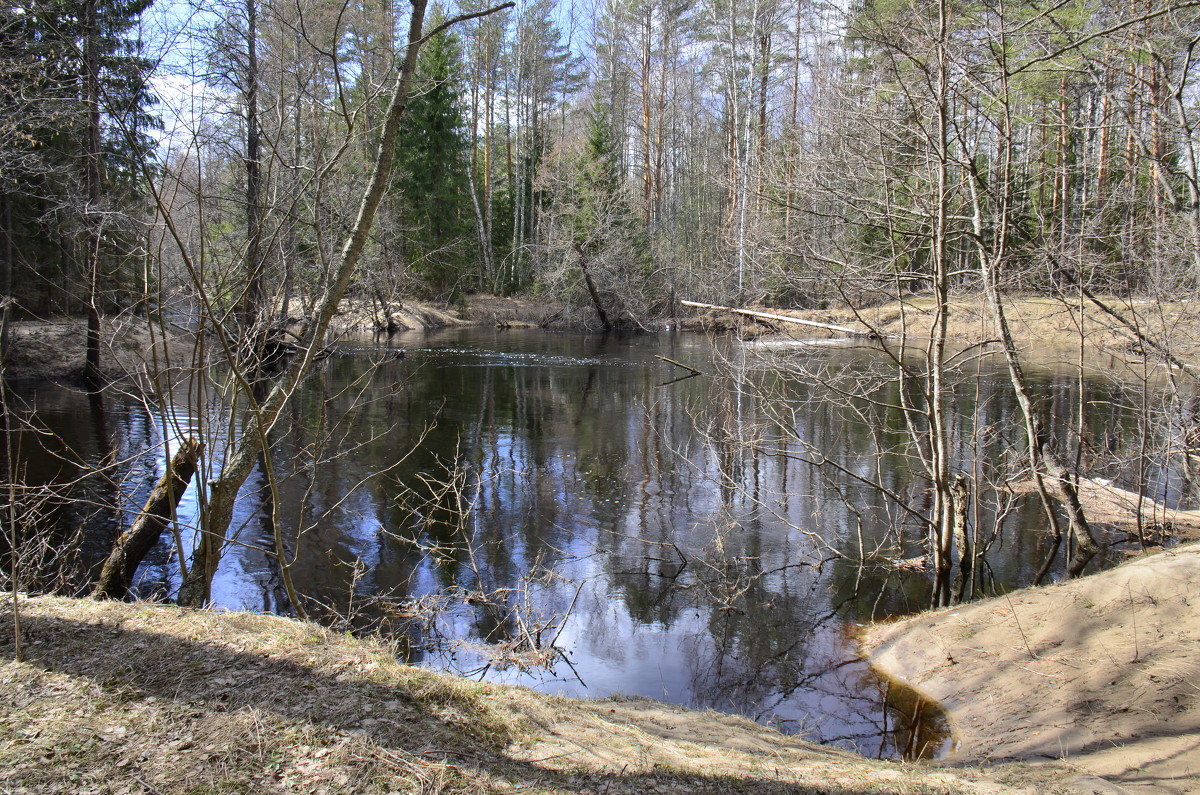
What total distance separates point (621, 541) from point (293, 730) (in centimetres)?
603

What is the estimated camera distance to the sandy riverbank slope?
13.6ft

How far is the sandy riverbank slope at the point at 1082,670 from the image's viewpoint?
13.6 ft

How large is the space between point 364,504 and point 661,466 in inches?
177

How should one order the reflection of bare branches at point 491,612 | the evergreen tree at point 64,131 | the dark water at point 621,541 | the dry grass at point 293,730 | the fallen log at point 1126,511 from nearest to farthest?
the dry grass at point 293,730
the evergreen tree at point 64,131
the dark water at point 621,541
the reflection of bare branches at point 491,612
the fallen log at point 1126,511

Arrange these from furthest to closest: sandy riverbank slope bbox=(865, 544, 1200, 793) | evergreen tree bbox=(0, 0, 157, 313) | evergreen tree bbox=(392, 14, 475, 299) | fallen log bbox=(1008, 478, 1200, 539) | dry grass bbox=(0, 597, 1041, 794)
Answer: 1. evergreen tree bbox=(392, 14, 475, 299)
2. fallen log bbox=(1008, 478, 1200, 539)
3. evergreen tree bbox=(0, 0, 157, 313)
4. sandy riverbank slope bbox=(865, 544, 1200, 793)
5. dry grass bbox=(0, 597, 1041, 794)

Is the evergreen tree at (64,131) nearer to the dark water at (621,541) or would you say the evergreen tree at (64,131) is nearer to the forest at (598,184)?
the forest at (598,184)

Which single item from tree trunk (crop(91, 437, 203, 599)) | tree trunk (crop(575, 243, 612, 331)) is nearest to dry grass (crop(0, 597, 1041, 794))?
tree trunk (crop(91, 437, 203, 599))

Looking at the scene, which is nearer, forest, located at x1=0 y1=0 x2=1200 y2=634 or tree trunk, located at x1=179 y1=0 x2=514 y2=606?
tree trunk, located at x1=179 y1=0 x2=514 y2=606

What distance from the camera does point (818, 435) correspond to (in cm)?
1338

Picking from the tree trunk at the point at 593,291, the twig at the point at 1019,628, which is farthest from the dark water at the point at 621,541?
the tree trunk at the point at 593,291

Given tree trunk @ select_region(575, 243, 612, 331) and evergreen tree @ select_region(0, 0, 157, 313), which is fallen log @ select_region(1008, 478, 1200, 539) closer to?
evergreen tree @ select_region(0, 0, 157, 313)

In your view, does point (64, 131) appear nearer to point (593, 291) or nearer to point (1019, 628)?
point (1019, 628)

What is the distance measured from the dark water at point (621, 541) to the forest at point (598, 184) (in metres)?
0.60

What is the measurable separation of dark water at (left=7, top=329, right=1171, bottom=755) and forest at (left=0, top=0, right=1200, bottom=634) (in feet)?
1.97
